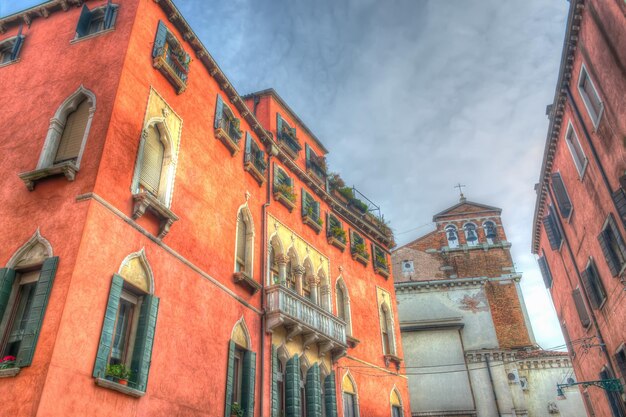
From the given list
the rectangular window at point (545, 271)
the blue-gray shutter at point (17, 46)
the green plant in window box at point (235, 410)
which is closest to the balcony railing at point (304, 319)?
the green plant in window box at point (235, 410)

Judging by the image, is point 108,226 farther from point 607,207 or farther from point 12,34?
point 607,207

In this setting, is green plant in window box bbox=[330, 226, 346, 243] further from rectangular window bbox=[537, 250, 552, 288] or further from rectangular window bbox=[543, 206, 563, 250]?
rectangular window bbox=[537, 250, 552, 288]

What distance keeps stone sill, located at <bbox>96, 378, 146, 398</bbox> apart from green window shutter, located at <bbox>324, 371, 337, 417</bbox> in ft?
26.3

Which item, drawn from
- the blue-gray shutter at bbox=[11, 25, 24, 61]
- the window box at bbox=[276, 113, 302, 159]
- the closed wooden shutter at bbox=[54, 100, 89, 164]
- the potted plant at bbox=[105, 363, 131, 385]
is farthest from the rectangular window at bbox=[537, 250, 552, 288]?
the blue-gray shutter at bbox=[11, 25, 24, 61]

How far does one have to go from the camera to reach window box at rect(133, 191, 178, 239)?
9844mm

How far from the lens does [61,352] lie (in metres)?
7.58

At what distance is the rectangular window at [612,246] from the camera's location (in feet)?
45.9

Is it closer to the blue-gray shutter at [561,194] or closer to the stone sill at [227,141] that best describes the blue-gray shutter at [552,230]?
the blue-gray shutter at [561,194]

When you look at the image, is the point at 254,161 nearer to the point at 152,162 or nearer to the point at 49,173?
the point at 152,162

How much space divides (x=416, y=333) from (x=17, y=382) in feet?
82.0

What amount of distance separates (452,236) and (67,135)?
3035 cm

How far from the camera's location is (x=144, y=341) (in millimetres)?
9289

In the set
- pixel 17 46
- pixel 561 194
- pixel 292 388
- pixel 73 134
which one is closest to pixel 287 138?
pixel 17 46

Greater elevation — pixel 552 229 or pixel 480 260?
pixel 480 260
